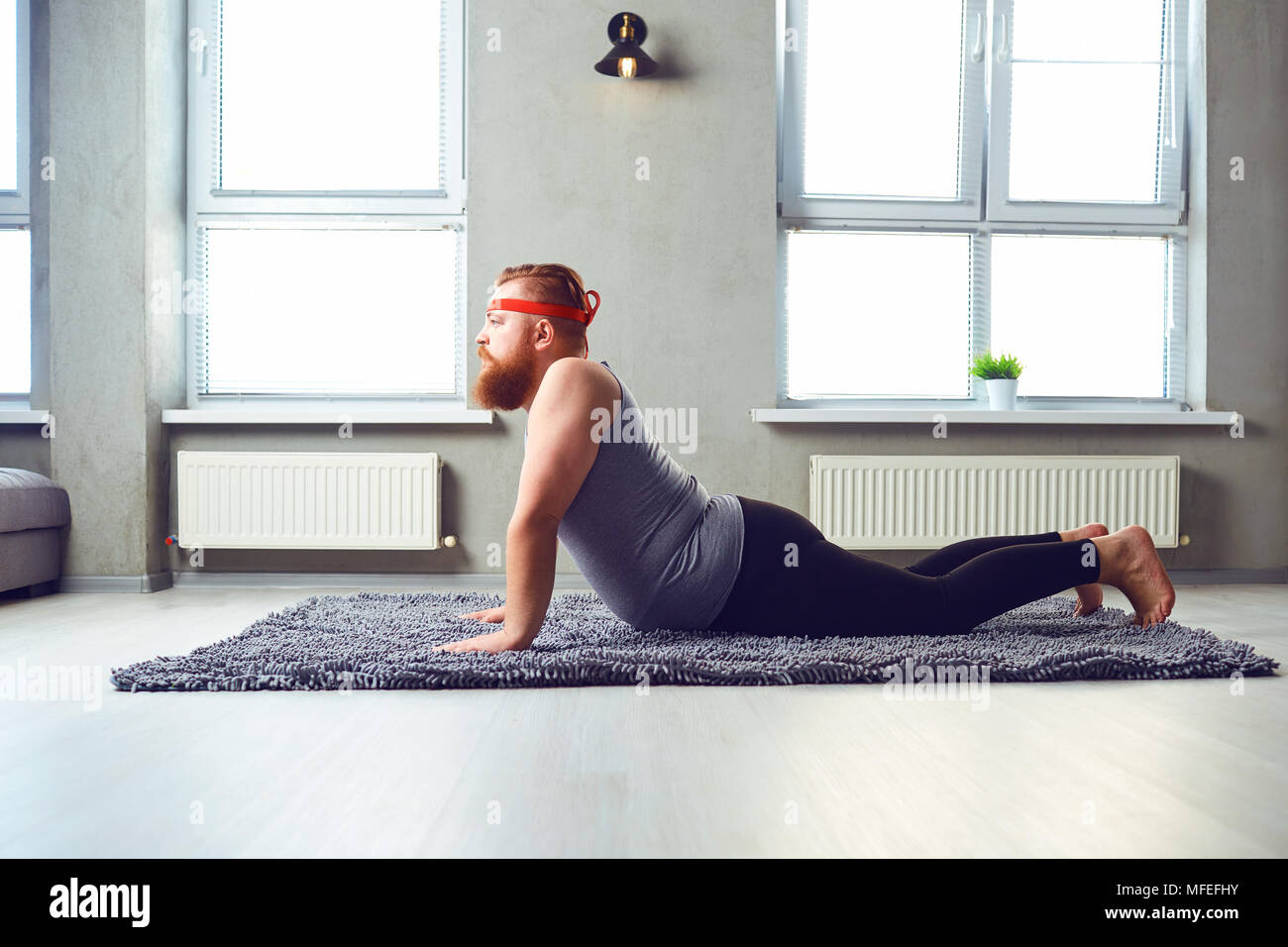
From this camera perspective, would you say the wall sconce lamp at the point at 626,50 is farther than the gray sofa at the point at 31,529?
Yes

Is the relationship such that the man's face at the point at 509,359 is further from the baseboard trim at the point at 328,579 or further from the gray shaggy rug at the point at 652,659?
the baseboard trim at the point at 328,579

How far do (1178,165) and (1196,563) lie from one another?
5.37ft

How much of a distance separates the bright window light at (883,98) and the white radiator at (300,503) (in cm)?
204

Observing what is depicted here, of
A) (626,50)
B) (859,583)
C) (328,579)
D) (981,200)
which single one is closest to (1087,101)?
(981,200)

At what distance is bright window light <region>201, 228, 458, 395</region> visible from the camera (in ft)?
12.1

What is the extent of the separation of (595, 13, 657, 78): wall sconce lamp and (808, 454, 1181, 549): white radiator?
158cm

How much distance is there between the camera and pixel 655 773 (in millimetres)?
1153

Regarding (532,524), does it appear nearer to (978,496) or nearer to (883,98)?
(978,496)

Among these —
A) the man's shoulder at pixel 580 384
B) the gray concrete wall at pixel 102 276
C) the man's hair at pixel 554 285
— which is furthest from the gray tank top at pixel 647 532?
the gray concrete wall at pixel 102 276

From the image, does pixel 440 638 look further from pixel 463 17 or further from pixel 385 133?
pixel 463 17

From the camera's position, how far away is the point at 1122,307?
12.7 feet

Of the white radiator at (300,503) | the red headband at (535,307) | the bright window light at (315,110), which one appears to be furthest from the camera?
the bright window light at (315,110)

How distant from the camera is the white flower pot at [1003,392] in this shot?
3631 millimetres
